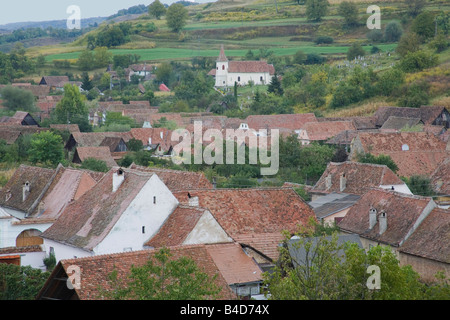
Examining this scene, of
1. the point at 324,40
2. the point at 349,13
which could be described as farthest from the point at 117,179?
the point at 349,13

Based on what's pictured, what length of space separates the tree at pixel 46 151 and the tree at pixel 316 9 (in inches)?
3235

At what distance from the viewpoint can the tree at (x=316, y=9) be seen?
12412 cm

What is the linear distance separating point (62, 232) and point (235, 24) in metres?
112

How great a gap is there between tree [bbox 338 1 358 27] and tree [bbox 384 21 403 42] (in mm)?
12877

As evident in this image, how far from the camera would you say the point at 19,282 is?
19875 mm

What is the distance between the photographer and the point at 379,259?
16797 mm

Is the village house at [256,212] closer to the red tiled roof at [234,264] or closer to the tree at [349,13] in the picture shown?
the red tiled roof at [234,264]

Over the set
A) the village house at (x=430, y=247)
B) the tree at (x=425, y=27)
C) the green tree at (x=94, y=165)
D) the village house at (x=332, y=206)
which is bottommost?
the green tree at (x=94, y=165)

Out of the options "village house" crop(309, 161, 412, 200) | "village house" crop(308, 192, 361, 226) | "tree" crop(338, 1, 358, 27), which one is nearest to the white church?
"tree" crop(338, 1, 358, 27)

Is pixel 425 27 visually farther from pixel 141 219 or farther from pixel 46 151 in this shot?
pixel 141 219

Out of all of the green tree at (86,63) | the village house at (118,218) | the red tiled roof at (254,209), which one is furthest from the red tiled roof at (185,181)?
the green tree at (86,63)
